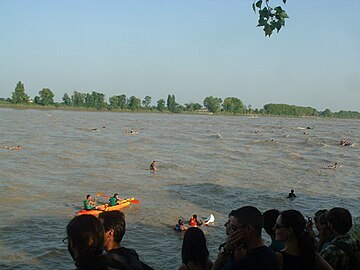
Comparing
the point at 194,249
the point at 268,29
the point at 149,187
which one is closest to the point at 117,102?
the point at 149,187

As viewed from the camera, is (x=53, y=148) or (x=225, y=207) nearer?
(x=225, y=207)

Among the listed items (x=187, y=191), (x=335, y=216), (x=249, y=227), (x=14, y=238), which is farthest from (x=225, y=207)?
(x=249, y=227)

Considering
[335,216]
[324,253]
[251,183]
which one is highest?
[335,216]

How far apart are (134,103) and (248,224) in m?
167

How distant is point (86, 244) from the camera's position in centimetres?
286

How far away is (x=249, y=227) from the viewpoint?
→ 342cm

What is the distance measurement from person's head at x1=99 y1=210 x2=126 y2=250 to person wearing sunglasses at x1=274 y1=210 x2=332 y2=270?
1325mm

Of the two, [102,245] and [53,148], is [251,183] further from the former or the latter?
[102,245]

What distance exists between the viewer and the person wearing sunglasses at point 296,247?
3.59 meters

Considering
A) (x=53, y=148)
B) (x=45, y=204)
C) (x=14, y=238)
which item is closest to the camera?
(x=14, y=238)

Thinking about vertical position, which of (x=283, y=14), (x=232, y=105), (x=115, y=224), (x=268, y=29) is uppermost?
(x=232, y=105)

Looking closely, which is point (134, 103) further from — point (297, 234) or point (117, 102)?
point (297, 234)

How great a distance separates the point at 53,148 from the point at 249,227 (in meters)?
37.8

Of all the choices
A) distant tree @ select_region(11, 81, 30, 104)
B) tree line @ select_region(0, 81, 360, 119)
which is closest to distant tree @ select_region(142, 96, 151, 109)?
tree line @ select_region(0, 81, 360, 119)
